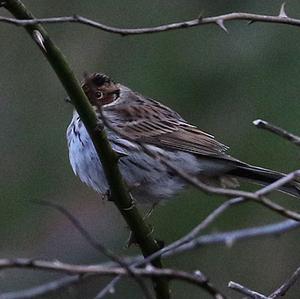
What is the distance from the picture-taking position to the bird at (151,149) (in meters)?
5.00

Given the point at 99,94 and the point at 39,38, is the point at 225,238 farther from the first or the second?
the point at 99,94

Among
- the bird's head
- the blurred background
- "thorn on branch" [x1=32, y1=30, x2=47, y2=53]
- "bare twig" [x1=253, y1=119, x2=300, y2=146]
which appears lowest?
the blurred background

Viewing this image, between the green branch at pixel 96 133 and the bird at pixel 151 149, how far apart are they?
954mm

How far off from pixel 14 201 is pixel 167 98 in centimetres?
114

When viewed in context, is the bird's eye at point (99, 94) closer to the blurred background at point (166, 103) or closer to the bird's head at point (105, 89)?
the bird's head at point (105, 89)

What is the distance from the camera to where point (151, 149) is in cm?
→ 528

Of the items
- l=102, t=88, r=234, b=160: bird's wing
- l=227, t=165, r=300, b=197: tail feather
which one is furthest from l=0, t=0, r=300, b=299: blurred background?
l=227, t=165, r=300, b=197: tail feather

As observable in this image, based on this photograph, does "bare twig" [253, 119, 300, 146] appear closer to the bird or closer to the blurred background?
the bird

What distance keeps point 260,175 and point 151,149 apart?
539mm

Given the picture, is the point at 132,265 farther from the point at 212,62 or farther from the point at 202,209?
the point at 212,62

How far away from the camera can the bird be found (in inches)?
197

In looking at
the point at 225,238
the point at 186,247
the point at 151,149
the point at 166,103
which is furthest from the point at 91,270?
the point at 166,103

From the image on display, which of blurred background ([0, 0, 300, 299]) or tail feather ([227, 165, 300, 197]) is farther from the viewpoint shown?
blurred background ([0, 0, 300, 299])

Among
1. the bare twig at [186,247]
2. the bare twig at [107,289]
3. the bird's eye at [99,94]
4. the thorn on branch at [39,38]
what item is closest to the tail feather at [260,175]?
the bird's eye at [99,94]
